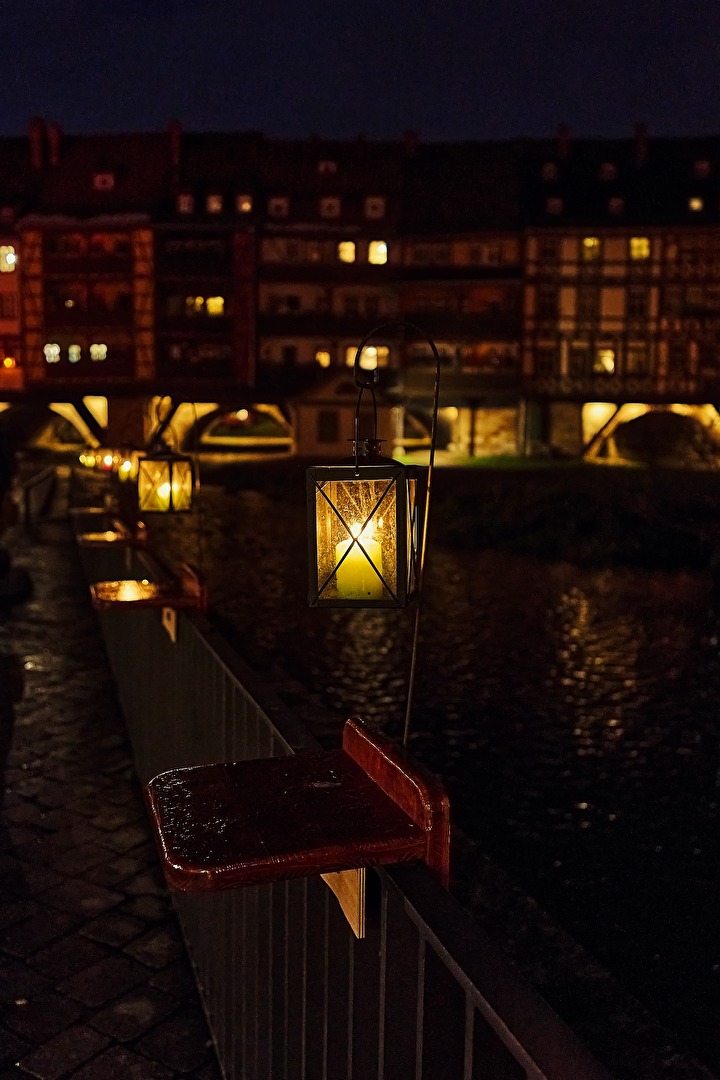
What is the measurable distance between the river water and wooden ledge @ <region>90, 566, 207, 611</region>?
2.20m

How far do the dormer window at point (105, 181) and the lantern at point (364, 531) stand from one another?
51071mm

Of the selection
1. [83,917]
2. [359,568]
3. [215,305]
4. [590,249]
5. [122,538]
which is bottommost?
[83,917]

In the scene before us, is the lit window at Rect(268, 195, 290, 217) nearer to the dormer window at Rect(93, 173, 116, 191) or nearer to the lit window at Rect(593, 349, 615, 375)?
the dormer window at Rect(93, 173, 116, 191)

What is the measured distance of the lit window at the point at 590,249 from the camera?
4569 cm

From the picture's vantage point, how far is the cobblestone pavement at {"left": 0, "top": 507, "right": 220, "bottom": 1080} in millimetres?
4355

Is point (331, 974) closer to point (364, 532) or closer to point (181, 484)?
Answer: point (364, 532)

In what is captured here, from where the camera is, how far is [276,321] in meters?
48.1

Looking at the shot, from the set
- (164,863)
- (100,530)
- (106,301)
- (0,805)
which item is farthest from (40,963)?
(106,301)

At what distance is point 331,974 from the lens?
9.26 feet

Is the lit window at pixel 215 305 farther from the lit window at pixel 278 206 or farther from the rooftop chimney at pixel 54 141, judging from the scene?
the rooftop chimney at pixel 54 141

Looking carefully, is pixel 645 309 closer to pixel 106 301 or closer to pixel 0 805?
pixel 106 301

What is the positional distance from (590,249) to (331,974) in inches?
1811

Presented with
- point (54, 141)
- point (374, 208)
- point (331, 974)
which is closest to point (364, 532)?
point (331, 974)

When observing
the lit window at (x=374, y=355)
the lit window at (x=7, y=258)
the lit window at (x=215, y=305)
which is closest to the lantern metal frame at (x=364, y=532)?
the lit window at (x=374, y=355)
